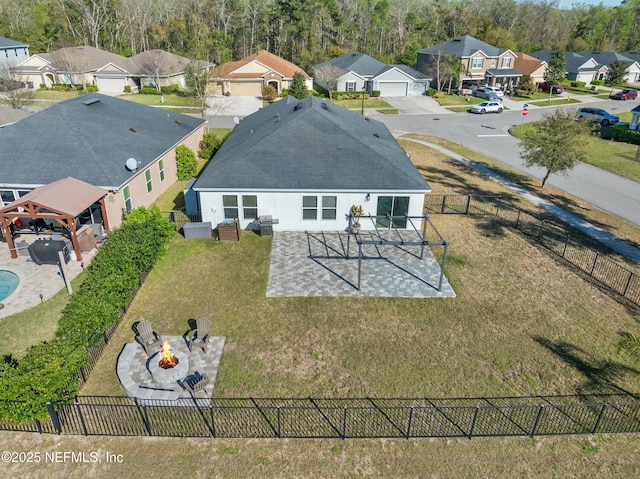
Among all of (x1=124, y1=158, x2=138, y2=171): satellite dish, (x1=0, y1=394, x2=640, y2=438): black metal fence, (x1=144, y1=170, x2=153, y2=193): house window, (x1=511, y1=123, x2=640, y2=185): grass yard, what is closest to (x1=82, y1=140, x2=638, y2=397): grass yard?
(x1=0, y1=394, x2=640, y2=438): black metal fence

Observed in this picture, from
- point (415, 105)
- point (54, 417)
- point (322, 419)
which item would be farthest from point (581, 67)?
point (54, 417)

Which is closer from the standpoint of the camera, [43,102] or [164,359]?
[164,359]

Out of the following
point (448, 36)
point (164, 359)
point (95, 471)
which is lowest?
point (95, 471)

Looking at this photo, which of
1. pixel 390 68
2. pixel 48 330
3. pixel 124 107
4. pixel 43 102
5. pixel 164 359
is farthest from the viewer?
pixel 390 68

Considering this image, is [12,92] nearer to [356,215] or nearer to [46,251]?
[46,251]

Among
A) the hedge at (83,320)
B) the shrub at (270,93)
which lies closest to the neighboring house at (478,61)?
the shrub at (270,93)

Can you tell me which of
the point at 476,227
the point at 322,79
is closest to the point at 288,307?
the point at 476,227

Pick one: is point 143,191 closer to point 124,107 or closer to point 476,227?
point 124,107
